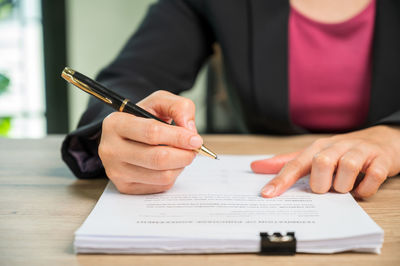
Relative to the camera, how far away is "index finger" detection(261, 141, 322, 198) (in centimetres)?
54

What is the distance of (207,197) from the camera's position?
1.74 ft

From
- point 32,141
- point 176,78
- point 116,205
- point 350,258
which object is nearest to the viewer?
point 350,258

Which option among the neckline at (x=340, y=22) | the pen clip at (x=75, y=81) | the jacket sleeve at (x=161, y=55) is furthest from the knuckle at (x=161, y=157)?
the neckline at (x=340, y=22)

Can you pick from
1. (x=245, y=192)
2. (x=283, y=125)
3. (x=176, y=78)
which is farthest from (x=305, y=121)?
(x=245, y=192)

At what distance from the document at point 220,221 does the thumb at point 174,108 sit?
0.10m

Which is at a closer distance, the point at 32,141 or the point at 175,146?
the point at 175,146

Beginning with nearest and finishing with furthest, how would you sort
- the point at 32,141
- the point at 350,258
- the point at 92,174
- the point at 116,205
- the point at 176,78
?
the point at 350,258, the point at 116,205, the point at 92,174, the point at 32,141, the point at 176,78

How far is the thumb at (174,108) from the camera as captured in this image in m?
0.54

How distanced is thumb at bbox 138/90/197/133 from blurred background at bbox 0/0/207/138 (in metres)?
2.04

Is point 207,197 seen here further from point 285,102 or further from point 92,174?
point 285,102

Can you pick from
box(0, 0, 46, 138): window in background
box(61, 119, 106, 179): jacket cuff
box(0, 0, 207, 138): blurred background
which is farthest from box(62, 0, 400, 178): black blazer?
box(0, 0, 46, 138): window in background

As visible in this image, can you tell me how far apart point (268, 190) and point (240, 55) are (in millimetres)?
522

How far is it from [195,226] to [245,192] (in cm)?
13

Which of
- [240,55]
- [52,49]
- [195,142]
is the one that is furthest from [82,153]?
[52,49]
